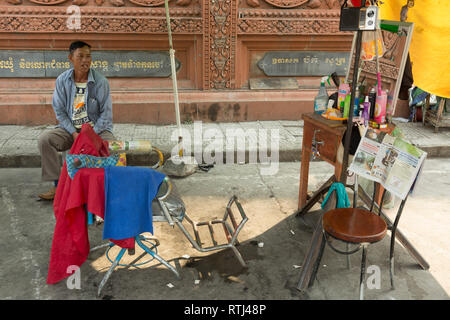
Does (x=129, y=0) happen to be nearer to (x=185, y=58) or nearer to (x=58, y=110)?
(x=185, y=58)

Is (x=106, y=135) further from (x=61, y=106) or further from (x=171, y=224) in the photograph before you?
(x=171, y=224)

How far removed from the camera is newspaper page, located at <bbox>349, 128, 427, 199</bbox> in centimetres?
315

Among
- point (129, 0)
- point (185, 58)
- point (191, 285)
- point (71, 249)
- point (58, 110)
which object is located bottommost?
point (191, 285)

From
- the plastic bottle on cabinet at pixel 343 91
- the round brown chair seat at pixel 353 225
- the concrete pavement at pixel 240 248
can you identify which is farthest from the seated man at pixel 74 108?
the round brown chair seat at pixel 353 225

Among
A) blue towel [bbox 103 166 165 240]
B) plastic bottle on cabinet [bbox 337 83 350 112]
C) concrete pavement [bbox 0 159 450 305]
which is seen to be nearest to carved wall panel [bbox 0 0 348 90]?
concrete pavement [bbox 0 159 450 305]

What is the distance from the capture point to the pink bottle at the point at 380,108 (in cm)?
400

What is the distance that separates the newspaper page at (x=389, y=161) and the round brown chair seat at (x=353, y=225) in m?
0.28

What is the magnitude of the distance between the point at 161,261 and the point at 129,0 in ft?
17.3

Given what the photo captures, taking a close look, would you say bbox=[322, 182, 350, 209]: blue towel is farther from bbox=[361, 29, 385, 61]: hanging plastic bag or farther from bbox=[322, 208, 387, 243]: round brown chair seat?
bbox=[361, 29, 385, 61]: hanging plastic bag

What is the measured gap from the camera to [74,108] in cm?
510

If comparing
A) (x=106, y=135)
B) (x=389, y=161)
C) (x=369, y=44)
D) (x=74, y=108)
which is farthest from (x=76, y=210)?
(x=369, y=44)

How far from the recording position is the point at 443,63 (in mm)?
3738

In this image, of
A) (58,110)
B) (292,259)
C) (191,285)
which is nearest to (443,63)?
(292,259)

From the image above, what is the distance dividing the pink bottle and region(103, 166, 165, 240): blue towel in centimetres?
217
